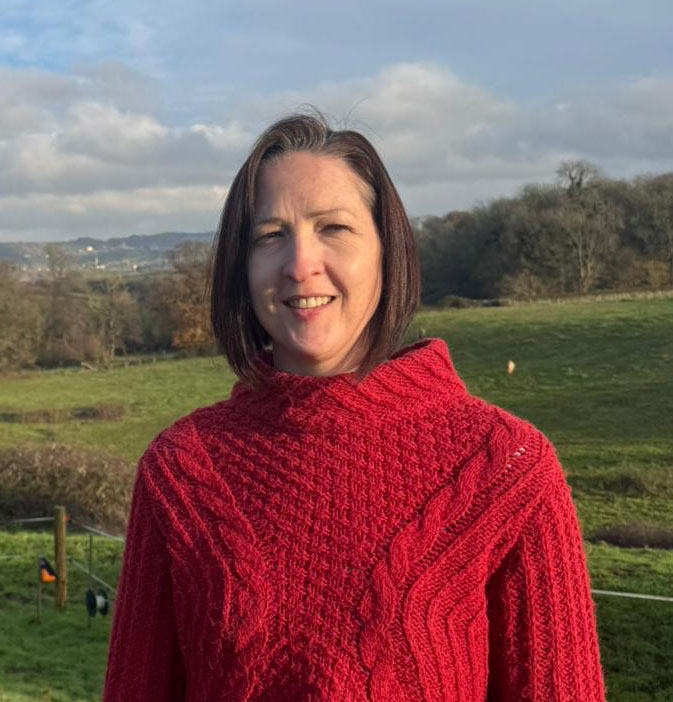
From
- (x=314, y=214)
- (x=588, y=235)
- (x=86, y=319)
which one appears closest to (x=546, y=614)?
(x=314, y=214)

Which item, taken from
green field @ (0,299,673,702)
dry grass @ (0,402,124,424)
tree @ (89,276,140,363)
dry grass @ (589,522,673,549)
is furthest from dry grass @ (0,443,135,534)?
tree @ (89,276,140,363)

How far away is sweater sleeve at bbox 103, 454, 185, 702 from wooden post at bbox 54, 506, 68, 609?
30.1 feet

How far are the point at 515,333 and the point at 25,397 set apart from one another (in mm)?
15370

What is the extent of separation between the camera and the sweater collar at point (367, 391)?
1488 millimetres

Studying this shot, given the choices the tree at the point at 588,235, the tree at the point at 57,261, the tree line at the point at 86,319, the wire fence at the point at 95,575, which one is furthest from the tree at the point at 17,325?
the tree at the point at 588,235

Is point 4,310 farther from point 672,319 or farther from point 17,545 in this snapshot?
point 672,319

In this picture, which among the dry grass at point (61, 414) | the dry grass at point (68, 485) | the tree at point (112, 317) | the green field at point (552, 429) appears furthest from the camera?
the tree at point (112, 317)

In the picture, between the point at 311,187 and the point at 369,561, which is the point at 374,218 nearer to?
the point at 311,187

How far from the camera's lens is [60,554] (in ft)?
33.3

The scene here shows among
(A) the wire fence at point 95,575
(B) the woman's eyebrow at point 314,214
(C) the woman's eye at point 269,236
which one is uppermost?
(B) the woman's eyebrow at point 314,214

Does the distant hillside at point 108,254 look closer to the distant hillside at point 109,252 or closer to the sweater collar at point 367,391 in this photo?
the distant hillside at point 109,252

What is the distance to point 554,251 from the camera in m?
33.5

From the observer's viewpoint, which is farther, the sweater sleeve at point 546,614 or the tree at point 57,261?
the tree at point 57,261

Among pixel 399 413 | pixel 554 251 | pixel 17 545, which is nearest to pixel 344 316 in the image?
pixel 399 413
